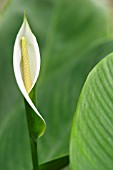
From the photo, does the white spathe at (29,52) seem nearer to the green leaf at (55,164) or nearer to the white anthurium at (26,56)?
the white anthurium at (26,56)

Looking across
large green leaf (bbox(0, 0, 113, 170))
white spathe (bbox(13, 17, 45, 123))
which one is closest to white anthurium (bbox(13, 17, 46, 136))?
white spathe (bbox(13, 17, 45, 123))

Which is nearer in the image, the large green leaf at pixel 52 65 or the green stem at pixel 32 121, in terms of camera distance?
the green stem at pixel 32 121

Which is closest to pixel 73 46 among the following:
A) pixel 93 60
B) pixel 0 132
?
pixel 93 60

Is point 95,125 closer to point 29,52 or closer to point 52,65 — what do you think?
point 29,52

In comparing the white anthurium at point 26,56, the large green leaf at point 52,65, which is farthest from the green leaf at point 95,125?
the large green leaf at point 52,65

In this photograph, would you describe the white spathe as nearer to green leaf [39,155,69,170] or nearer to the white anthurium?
the white anthurium

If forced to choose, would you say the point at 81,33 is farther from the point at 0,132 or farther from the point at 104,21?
the point at 0,132

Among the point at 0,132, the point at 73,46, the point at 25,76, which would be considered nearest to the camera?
the point at 25,76
